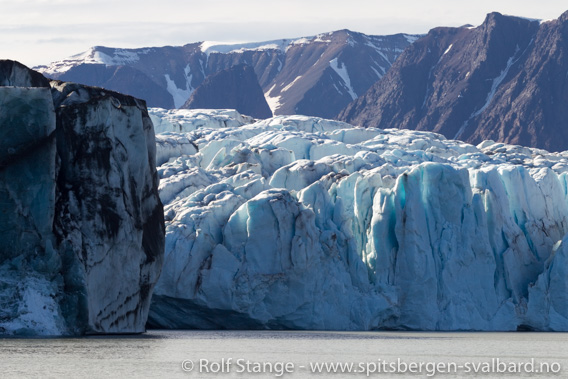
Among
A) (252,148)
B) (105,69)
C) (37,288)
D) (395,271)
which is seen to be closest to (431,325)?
(395,271)

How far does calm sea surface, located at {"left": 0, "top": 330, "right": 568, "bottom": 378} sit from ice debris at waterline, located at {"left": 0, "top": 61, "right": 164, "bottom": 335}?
1.35 m

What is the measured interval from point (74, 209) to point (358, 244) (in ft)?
Result: 52.6

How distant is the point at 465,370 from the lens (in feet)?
93.8

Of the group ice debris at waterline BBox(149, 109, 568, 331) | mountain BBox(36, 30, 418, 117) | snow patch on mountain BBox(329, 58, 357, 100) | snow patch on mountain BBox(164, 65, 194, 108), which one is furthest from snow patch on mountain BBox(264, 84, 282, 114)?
ice debris at waterline BBox(149, 109, 568, 331)

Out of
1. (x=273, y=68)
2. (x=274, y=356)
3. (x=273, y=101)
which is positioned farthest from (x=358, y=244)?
(x=273, y=68)

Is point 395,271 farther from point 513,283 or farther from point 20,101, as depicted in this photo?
point 20,101

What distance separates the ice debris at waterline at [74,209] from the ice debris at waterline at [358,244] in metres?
4.62

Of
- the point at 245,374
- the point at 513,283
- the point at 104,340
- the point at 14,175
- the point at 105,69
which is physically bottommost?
the point at 105,69

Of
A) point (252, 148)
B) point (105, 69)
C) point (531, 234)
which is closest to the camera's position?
point (531, 234)

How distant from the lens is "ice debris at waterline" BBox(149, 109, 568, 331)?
43875 mm

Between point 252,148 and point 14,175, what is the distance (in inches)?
884

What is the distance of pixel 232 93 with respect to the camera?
525 feet

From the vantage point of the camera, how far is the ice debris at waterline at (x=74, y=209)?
34.6m

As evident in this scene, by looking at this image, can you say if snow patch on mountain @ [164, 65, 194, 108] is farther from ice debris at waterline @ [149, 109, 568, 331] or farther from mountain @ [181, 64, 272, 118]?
ice debris at waterline @ [149, 109, 568, 331]
